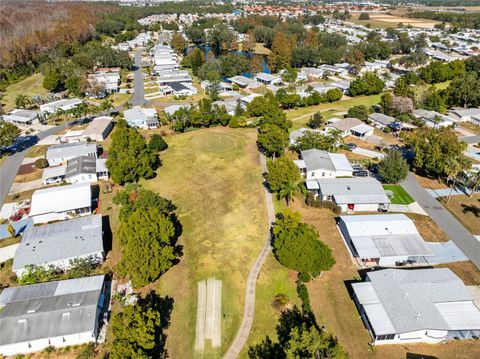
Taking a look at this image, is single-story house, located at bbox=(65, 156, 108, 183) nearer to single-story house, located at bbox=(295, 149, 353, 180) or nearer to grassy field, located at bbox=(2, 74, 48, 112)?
single-story house, located at bbox=(295, 149, 353, 180)

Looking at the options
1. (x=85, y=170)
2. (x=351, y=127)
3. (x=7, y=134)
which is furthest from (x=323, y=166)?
(x=7, y=134)

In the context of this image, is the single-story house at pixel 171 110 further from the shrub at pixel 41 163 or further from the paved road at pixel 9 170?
the shrub at pixel 41 163

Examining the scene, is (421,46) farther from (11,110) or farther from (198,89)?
(11,110)

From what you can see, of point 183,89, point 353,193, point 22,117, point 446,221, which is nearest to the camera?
point 446,221

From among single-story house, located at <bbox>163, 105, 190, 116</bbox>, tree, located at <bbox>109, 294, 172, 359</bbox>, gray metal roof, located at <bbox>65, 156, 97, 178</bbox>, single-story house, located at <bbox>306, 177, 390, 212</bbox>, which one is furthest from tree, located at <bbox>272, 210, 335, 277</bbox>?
single-story house, located at <bbox>163, 105, 190, 116</bbox>

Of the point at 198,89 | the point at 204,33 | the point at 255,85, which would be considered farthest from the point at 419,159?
the point at 204,33

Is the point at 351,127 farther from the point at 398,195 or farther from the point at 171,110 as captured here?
the point at 171,110
